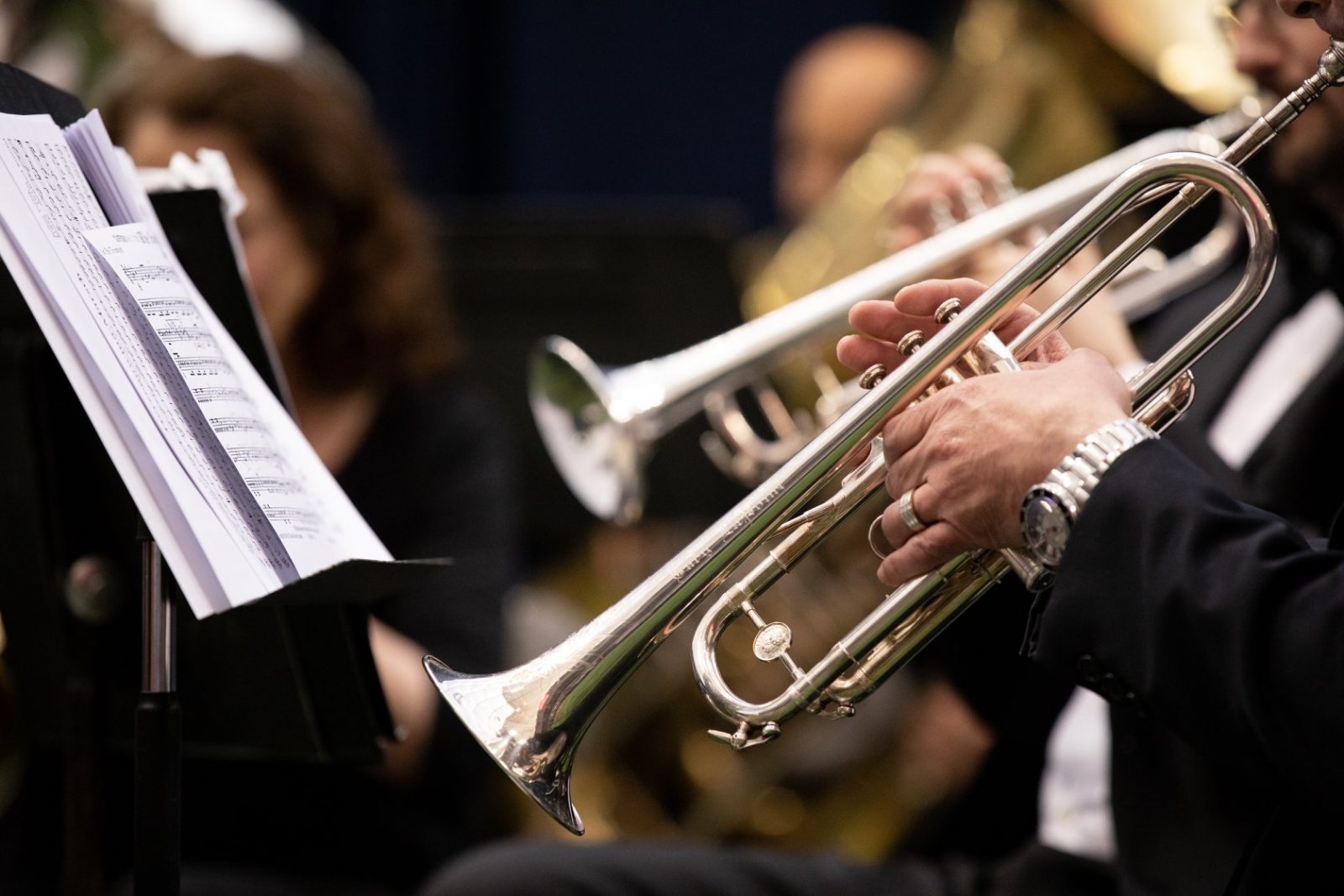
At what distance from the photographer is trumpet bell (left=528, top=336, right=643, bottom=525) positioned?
1.54 m

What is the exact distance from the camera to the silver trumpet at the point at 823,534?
2.83 ft

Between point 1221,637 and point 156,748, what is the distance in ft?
→ 2.05

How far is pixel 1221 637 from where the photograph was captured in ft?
2.41

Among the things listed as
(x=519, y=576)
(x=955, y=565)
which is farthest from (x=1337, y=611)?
(x=519, y=576)

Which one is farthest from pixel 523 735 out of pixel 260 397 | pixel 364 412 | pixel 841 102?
pixel 841 102

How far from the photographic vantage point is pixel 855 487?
3.04 feet

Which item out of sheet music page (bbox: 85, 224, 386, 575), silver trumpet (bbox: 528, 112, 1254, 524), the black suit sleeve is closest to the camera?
the black suit sleeve

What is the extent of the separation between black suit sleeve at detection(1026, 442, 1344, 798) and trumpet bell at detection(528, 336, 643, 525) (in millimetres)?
785

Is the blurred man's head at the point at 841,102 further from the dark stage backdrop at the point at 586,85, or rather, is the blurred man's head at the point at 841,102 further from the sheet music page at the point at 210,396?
the sheet music page at the point at 210,396

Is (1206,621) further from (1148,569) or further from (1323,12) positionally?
(1323,12)

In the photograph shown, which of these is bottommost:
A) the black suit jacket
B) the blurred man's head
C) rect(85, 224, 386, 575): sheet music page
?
the black suit jacket

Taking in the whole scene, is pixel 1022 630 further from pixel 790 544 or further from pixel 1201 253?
pixel 1201 253

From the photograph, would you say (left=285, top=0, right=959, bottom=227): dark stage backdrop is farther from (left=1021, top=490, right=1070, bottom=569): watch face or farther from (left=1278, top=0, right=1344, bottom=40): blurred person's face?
(left=1021, top=490, right=1070, bottom=569): watch face

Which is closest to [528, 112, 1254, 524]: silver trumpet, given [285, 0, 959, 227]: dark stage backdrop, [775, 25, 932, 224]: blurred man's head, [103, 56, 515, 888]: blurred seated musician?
[103, 56, 515, 888]: blurred seated musician
